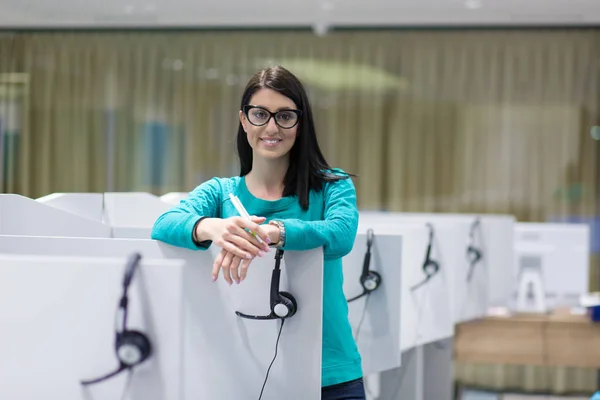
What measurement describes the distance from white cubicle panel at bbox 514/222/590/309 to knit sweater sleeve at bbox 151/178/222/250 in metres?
2.78

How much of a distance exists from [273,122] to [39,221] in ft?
2.91

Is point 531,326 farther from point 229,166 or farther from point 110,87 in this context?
point 110,87

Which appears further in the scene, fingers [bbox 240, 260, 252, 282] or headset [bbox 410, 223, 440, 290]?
headset [bbox 410, 223, 440, 290]

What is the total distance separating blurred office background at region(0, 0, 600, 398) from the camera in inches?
228

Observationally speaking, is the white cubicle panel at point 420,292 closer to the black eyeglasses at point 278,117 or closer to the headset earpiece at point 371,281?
the headset earpiece at point 371,281

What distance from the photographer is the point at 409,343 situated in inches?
102

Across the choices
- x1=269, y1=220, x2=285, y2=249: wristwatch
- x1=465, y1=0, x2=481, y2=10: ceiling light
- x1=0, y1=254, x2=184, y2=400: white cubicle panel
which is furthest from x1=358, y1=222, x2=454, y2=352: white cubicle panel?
x1=465, y1=0, x2=481, y2=10: ceiling light

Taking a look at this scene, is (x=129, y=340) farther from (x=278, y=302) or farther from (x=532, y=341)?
(x=532, y=341)

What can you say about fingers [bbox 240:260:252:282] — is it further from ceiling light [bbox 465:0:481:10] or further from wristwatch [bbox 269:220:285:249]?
ceiling light [bbox 465:0:481:10]

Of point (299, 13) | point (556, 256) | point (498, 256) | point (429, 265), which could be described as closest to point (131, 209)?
point (429, 265)

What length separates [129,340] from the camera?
3.50 feet

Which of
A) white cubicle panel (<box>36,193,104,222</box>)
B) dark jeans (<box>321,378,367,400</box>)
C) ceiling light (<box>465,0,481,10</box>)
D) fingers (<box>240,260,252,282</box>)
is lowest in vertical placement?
dark jeans (<box>321,378,367,400</box>)

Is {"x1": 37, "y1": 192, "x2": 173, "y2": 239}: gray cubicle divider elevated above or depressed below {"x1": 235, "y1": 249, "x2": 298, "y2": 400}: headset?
above

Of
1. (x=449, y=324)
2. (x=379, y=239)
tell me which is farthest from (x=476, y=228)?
(x=379, y=239)
